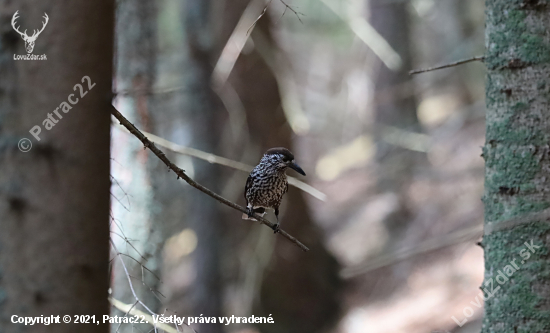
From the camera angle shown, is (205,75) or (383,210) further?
(383,210)

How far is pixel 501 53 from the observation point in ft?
7.72

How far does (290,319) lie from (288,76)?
3074 millimetres

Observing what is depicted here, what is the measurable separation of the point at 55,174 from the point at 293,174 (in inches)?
182

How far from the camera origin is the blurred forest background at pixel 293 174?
218 inches

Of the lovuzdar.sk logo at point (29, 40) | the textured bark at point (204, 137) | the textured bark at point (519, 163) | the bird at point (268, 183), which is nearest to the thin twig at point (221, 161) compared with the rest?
the bird at point (268, 183)

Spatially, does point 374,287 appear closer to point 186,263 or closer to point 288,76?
point 186,263

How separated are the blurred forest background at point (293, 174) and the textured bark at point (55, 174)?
996mm

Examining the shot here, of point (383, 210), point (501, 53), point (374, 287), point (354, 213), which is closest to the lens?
point (501, 53)

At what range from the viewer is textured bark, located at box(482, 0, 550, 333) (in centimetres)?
222

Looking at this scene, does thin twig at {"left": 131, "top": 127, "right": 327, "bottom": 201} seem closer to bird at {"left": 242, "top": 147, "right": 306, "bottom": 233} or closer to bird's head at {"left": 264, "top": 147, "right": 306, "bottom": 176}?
bird's head at {"left": 264, "top": 147, "right": 306, "bottom": 176}

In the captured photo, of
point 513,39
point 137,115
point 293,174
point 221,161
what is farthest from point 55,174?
point 293,174

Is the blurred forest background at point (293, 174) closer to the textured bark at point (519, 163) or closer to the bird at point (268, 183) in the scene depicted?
the bird at point (268, 183)

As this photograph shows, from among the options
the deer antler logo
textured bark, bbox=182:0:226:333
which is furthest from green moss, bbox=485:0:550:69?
textured bark, bbox=182:0:226:333

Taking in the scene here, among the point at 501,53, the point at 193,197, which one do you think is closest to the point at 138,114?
the point at 193,197
